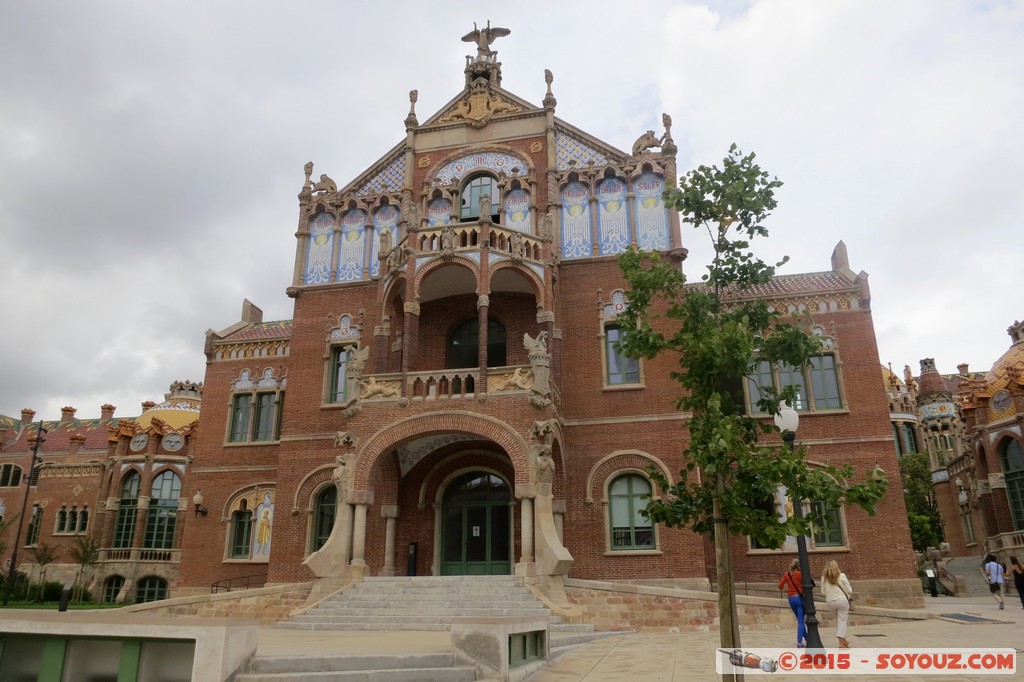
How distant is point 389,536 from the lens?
62.3ft

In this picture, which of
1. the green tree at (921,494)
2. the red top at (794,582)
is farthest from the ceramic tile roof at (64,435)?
the green tree at (921,494)

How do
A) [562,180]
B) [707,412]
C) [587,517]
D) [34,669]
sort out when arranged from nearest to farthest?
[34,669] → [707,412] → [587,517] → [562,180]

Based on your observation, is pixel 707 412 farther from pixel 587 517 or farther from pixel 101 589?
pixel 101 589

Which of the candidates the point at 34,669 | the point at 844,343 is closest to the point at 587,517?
the point at 844,343

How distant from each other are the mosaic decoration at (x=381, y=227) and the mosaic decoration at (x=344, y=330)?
1.68m

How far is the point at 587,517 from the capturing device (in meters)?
19.6

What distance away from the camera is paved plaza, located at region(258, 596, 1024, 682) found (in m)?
8.91

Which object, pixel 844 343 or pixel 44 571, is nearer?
pixel 844 343

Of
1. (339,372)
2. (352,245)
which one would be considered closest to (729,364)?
(339,372)

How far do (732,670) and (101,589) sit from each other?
3399 centimetres

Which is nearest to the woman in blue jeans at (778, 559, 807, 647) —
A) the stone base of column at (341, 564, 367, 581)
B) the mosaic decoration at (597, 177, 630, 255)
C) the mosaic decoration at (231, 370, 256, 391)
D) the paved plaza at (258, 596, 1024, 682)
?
the paved plaza at (258, 596, 1024, 682)

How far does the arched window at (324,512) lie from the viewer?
21.4m

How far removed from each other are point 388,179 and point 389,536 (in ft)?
39.2

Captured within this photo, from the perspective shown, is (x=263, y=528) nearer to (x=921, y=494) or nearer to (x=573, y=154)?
(x=573, y=154)
